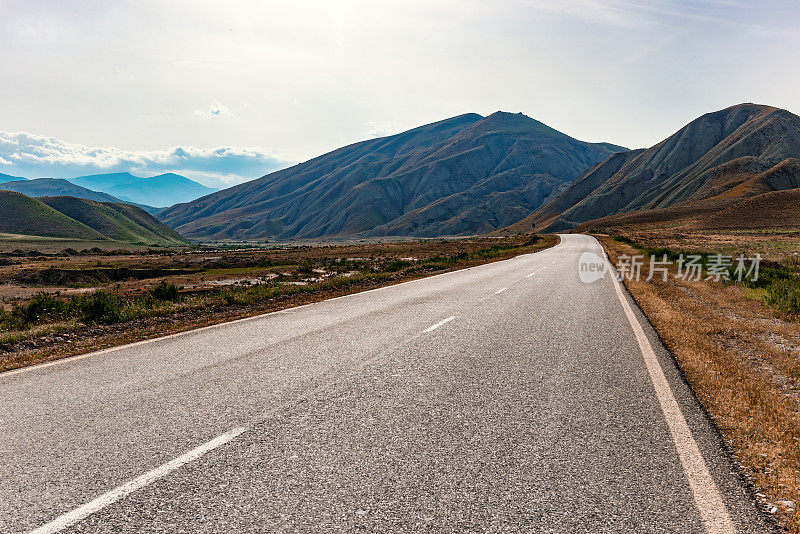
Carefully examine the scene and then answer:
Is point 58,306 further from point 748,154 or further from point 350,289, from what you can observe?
A: point 748,154

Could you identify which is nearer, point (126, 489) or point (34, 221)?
point (126, 489)

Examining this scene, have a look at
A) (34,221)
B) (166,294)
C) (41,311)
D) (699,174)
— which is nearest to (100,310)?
(41,311)

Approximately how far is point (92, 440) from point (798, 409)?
724 cm

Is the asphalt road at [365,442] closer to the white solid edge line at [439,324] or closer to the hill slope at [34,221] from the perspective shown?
the white solid edge line at [439,324]

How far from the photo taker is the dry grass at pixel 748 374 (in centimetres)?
375

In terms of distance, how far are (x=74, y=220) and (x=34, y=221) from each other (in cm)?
1097

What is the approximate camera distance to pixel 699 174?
14712 centimetres

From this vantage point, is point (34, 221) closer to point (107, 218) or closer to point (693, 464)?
point (107, 218)

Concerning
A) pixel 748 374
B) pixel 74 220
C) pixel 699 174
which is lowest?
pixel 748 374

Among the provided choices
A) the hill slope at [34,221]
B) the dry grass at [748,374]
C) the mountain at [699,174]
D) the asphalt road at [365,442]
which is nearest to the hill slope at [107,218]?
the hill slope at [34,221]

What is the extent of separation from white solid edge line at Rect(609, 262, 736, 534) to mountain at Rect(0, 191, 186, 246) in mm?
159219

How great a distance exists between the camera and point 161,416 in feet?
15.6

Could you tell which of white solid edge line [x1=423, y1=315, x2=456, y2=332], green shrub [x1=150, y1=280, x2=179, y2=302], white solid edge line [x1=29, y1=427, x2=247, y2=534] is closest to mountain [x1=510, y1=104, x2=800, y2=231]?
white solid edge line [x1=423, y1=315, x2=456, y2=332]

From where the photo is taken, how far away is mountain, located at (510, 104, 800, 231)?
412ft
